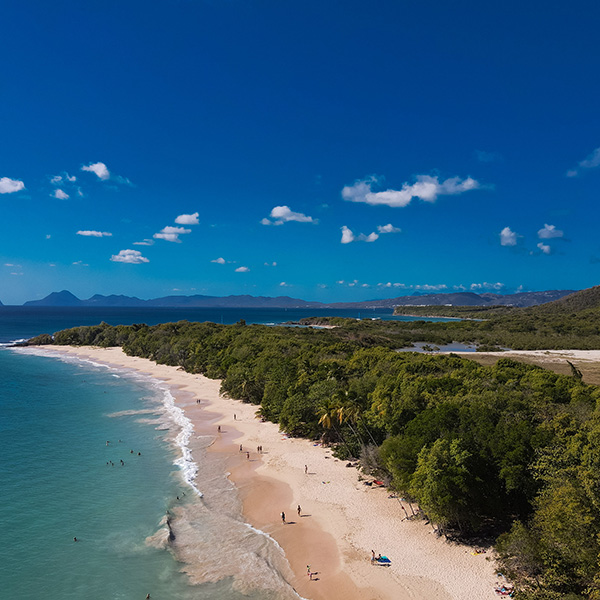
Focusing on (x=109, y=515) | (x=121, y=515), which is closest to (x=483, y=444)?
(x=121, y=515)

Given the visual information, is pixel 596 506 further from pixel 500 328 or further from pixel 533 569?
pixel 500 328

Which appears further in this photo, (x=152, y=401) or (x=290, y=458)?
(x=152, y=401)

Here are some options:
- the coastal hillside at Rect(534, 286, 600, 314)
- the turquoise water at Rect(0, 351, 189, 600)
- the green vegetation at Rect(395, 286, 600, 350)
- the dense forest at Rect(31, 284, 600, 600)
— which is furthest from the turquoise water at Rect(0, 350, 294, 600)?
the coastal hillside at Rect(534, 286, 600, 314)

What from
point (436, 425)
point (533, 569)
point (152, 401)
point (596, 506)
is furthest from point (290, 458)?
point (152, 401)

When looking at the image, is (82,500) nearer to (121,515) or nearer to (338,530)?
(121,515)

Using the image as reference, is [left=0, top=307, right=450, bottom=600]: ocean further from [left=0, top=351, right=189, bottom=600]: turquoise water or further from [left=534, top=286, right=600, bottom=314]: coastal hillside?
[left=534, top=286, right=600, bottom=314]: coastal hillside

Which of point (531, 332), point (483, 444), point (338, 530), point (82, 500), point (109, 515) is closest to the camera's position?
point (483, 444)

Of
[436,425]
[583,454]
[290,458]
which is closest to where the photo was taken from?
[583,454]
